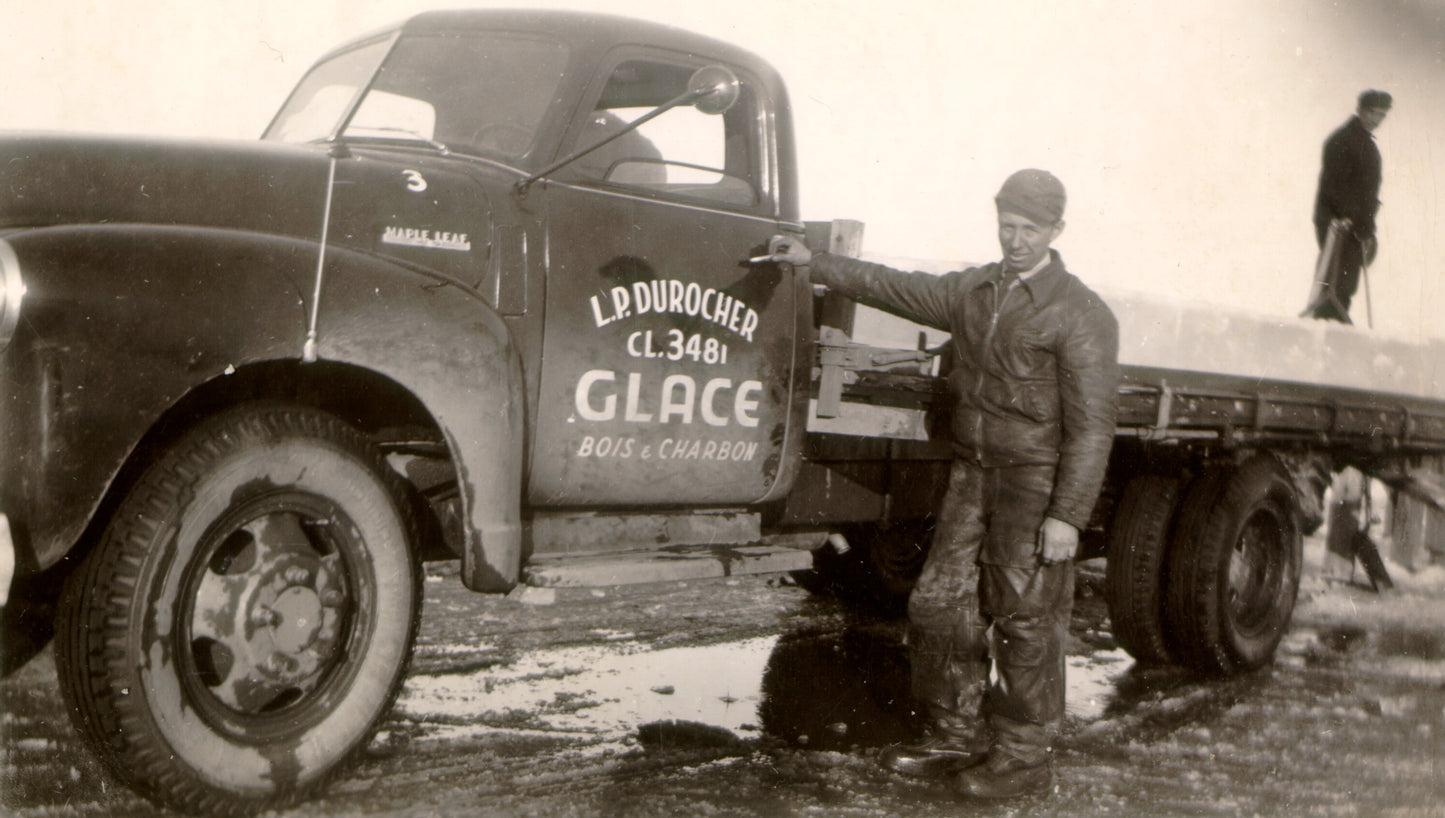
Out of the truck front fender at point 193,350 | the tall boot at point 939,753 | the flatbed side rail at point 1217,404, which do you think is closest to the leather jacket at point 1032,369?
the flatbed side rail at point 1217,404

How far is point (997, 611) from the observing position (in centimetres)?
346

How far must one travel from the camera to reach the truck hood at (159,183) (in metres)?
2.69

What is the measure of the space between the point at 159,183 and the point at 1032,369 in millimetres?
2331

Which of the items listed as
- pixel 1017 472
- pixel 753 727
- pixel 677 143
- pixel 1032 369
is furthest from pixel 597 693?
pixel 677 143

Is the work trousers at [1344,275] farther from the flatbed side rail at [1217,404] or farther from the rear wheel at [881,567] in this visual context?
the rear wheel at [881,567]

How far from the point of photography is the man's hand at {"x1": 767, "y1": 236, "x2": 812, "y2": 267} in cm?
372

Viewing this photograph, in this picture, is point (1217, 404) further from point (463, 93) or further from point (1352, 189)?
point (463, 93)

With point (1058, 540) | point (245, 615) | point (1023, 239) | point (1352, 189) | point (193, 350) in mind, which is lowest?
point (245, 615)

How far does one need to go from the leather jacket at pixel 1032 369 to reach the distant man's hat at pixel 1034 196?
17 centimetres

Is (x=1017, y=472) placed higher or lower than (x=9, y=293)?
lower

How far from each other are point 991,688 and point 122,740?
230 cm

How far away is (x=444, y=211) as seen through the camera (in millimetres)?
3215

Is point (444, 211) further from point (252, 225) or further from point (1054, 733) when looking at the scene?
point (1054, 733)

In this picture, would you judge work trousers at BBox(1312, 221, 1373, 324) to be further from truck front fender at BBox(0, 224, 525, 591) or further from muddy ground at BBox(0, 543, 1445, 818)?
truck front fender at BBox(0, 224, 525, 591)
